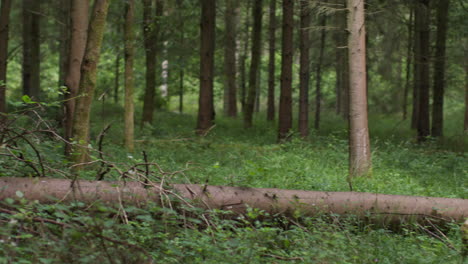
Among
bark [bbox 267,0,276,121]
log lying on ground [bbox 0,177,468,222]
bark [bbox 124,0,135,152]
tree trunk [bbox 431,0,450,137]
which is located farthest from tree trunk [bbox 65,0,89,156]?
tree trunk [bbox 431,0,450,137]

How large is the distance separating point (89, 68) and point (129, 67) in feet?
13.8

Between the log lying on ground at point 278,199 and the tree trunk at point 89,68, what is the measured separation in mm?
2033

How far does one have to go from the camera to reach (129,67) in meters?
12.4

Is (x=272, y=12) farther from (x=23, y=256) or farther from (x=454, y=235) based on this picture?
(x=23, y=256)

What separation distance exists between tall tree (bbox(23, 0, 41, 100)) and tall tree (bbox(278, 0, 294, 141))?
8739mm

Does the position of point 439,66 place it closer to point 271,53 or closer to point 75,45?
point 271,53

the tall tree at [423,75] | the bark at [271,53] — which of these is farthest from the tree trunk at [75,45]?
the tall tree at [423,75]

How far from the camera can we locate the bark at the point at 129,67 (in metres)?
12.0

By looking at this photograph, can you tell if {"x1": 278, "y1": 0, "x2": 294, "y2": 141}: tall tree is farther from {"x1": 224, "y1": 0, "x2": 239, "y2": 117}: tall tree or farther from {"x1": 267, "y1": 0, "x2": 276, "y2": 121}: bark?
{"x1": 224, "y1": 0, "x2": 239, "y2": 117}: tall tree

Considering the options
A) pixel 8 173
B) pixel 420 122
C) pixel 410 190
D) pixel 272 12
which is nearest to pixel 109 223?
pixel 8 173

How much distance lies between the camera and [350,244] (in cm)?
561

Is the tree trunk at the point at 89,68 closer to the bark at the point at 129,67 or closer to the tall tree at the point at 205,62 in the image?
the bark at the point at 129,67


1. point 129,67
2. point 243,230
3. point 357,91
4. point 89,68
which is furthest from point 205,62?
point 243,230

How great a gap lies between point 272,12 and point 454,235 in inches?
652
